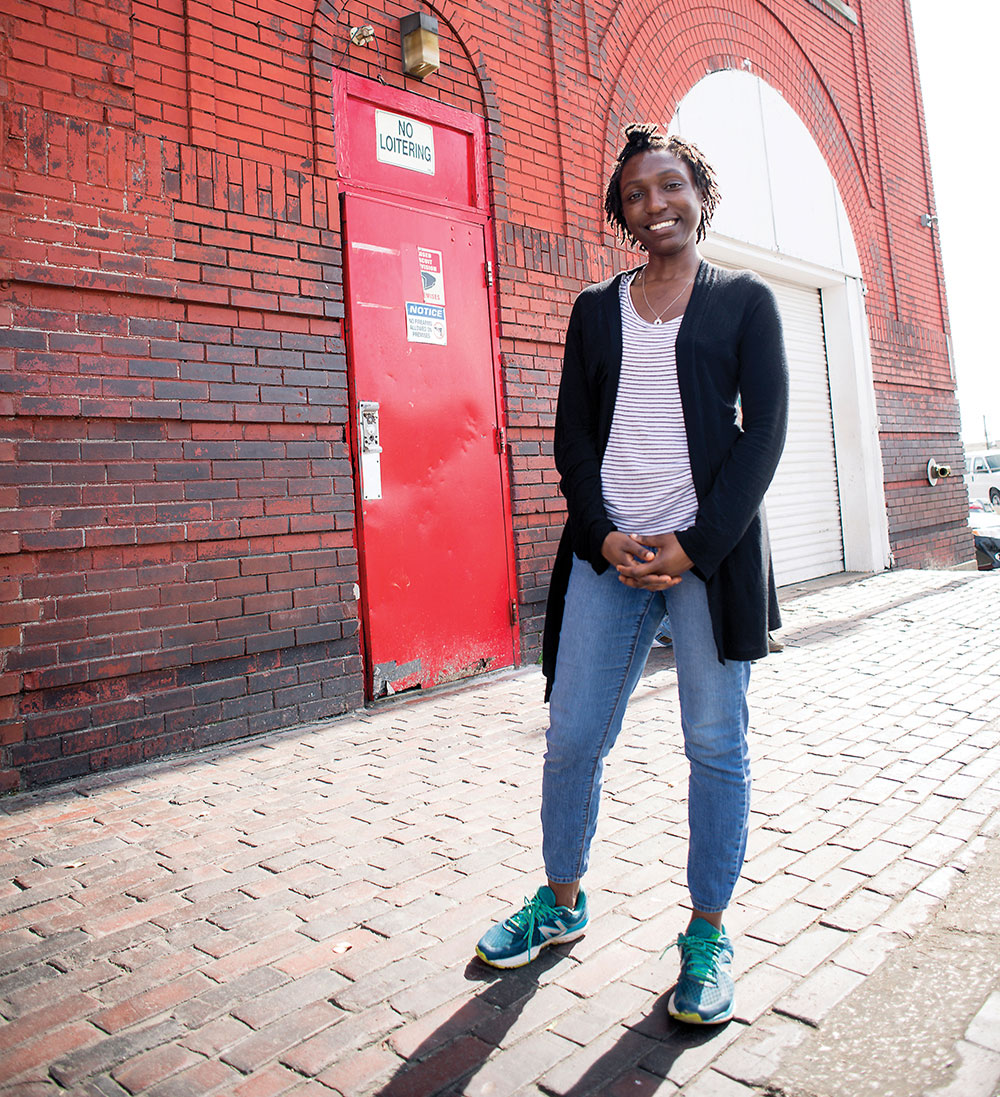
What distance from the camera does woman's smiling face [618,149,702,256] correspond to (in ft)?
7.29

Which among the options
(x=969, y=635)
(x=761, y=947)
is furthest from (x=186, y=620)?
(x=969, y=635)

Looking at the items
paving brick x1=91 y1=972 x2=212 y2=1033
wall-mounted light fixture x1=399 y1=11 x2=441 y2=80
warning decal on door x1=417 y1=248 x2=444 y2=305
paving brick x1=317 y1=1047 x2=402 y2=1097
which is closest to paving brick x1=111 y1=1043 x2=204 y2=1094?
paving brick x1=91 y1=972 x2=212 y2=1033

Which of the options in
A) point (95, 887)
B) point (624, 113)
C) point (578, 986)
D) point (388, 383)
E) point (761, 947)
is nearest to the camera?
point (578, 986)

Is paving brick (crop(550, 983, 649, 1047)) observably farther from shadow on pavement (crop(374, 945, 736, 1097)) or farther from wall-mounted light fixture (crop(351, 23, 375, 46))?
wall-mounted light fixture (crop(351, 23, 375, 46))

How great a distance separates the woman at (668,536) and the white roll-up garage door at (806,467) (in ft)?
23.8

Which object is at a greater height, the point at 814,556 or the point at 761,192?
the point at 761,192

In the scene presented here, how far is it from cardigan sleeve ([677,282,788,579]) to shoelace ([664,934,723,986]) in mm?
850

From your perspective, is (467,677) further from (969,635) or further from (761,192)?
(761,192)

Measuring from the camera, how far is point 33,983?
86.9 inches

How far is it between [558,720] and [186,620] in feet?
8.51

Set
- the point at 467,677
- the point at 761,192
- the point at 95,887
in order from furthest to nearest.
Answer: the point at 761,192 < the point at 467,677 < the point at 95,887

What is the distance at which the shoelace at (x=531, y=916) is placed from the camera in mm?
2207

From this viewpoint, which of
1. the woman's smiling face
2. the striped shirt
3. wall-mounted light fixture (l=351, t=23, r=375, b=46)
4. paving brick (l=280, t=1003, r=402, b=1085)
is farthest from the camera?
wall-mounted light fixture (l=351, t=23, r=375, b=46)

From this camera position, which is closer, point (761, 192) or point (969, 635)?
point (969, 635)
